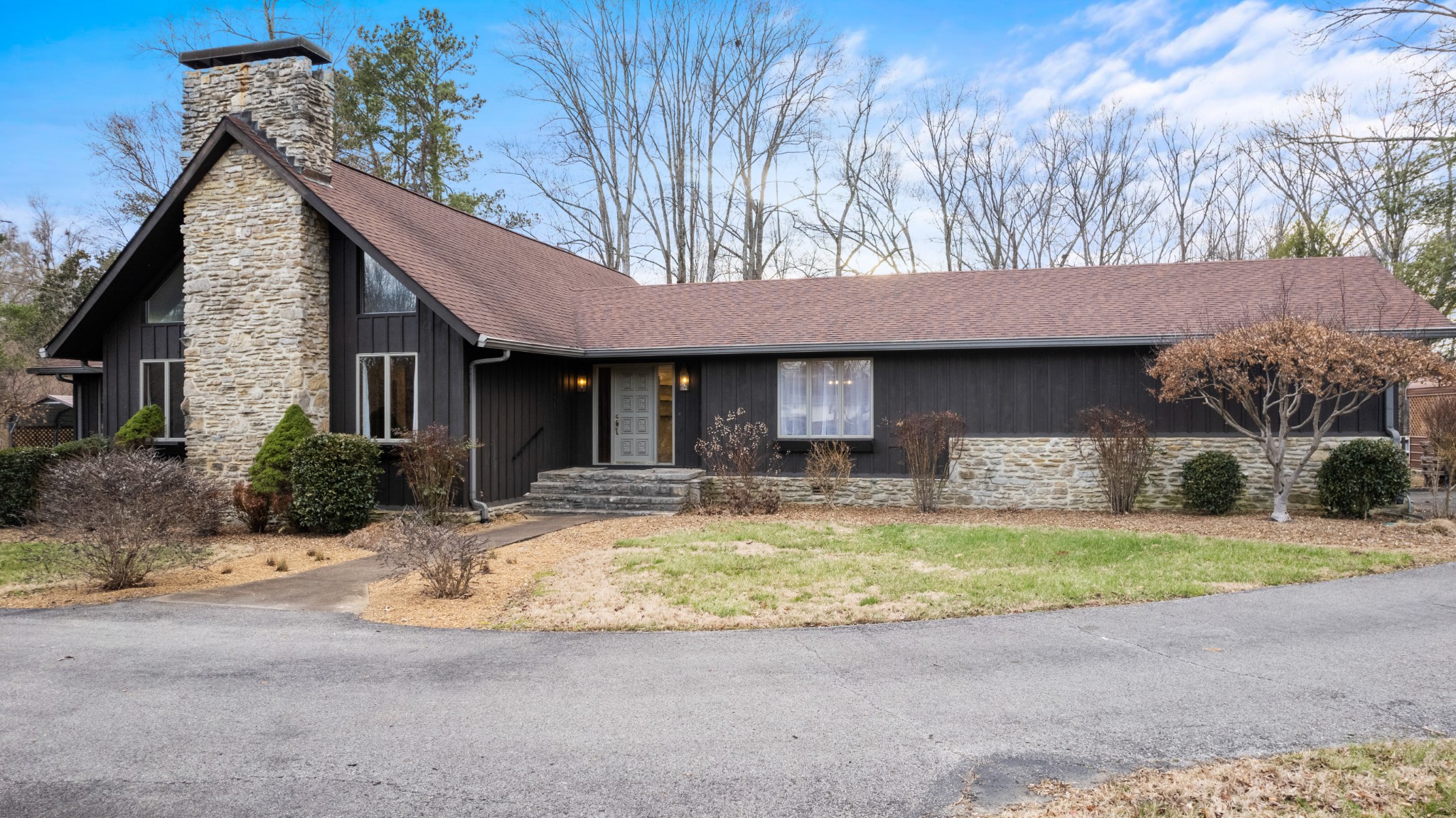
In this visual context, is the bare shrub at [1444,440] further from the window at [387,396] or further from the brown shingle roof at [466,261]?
the window at [387,396]

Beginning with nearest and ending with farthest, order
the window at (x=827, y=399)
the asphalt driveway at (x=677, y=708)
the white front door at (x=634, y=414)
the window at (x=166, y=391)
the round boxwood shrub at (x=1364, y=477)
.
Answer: the asphalt driveway at (x=677, y=708), the round boxwood shrub at (x=1364, y=477), the window at (x=827, y=399), the window at (x=166, y=391), the white front door at (x=634, y=414)

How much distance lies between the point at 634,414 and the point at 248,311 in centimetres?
630

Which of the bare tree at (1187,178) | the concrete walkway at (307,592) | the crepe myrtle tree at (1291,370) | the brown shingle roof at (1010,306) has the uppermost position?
the bare tree at (1187,178)

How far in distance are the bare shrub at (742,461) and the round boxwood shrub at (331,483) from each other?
516 cm

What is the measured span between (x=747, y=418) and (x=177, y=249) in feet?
32.6

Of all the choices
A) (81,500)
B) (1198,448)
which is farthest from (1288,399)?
(81,500)

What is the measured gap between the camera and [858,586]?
7.09 metres

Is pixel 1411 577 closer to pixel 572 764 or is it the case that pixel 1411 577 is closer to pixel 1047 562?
pixel 1047 562

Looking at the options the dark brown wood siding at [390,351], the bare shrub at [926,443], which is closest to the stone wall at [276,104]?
the dark brown wood siding at [390,351]

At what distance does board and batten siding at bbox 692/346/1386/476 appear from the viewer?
12289mm

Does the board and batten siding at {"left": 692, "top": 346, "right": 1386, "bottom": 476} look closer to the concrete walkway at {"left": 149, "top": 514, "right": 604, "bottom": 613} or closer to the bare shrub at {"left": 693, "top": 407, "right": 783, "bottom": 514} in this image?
the bare shrub at {"left": 693, "top": 407, "right": 783, "bottom": 514}

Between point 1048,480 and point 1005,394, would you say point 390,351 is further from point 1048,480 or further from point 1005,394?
point 1048,480

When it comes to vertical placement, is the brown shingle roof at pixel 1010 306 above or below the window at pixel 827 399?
above

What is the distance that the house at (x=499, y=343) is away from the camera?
1211 cm
